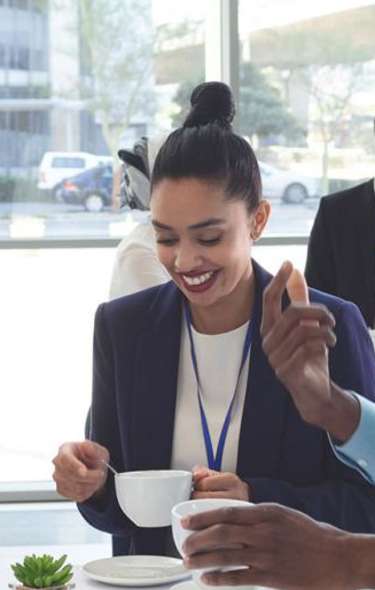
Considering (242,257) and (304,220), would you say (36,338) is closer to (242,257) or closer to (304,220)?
(304,220)

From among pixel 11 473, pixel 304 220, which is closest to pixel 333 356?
pixel 304 220

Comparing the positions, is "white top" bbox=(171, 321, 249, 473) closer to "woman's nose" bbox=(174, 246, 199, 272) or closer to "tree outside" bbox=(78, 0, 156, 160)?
"woman's nose" bbox=(174, 246, 199, 272)

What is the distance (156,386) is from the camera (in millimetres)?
2537

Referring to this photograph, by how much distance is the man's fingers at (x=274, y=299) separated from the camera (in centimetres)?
182

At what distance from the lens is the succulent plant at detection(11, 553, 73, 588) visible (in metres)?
2.01

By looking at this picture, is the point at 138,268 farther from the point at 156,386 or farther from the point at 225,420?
the point at 225,420

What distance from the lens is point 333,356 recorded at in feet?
8.12

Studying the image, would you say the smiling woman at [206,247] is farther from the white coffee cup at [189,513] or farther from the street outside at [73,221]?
the street outside at [73,221]

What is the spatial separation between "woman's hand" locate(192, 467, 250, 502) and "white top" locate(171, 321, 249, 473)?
0.17 meters

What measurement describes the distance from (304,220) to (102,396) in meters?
3.27

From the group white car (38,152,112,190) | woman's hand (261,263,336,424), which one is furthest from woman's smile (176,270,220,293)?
white car (38,152,112,190)

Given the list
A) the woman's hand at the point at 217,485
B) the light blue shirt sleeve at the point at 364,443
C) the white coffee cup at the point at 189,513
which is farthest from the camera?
the woman's hand at the point at 217,485

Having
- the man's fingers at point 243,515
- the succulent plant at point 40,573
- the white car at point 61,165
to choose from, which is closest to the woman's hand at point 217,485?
the succulent plant at point 40,573

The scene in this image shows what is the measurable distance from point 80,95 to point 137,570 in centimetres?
380
